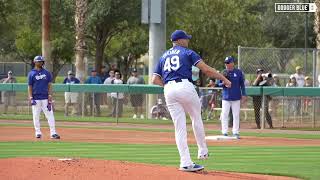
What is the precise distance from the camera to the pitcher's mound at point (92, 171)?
11.5 metres

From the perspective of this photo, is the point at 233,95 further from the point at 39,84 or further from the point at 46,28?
the point at 46,28

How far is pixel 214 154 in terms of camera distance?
1623 cm

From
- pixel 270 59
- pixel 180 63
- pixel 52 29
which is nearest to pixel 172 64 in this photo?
pixel 180 63

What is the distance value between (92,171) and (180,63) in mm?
2082

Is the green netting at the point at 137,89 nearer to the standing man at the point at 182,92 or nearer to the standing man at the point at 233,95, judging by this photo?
the standing man at the point at 233,95

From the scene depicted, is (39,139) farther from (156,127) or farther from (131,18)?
(131,18)

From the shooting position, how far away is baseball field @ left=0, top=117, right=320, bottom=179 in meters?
12.0

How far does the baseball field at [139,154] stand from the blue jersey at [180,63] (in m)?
1.44

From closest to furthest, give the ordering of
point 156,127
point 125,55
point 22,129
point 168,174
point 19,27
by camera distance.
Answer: point 168,174
point 22,129
point 156,127
point 19,27
point 125,55

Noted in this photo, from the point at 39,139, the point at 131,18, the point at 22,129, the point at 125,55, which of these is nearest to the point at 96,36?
the point at 131,18

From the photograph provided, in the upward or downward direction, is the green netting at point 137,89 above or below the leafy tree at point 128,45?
below

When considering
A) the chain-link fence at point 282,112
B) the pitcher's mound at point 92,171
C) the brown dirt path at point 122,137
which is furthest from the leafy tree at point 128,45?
the pitcher's mound at point 92,171

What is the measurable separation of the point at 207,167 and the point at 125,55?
1488 inches

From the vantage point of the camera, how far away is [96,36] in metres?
41.4
